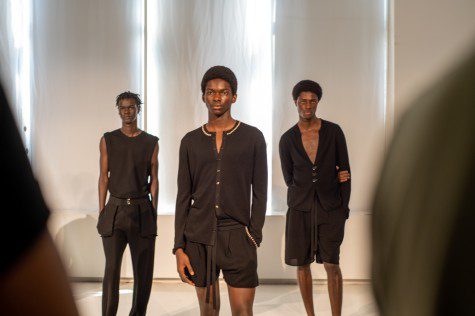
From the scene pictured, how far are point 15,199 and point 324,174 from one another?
14.5 feet

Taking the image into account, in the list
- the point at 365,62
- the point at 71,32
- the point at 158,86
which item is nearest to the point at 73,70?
the point at 71,32

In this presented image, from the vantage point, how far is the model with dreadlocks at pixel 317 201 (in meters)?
4.78

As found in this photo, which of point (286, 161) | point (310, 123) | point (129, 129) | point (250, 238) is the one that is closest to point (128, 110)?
point (129, 129)

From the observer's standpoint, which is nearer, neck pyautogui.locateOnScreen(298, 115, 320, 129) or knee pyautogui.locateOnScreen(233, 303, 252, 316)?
knee pyautogui.locateOnScreen(233, 303, 252, 316)

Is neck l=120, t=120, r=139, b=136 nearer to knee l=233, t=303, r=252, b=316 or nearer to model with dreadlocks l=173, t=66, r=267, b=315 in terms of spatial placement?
model with dreadlocks l=173, t=66, r=267, b=315

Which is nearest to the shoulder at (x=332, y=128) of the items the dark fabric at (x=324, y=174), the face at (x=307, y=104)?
the dark fabric at (x=324, y=174)

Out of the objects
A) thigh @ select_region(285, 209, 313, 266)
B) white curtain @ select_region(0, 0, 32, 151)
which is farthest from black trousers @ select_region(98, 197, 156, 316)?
white curtain @ select_region(0, 0, 32, 151)

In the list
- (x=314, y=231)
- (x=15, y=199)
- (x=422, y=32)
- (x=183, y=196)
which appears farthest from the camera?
(x=422, y=32)

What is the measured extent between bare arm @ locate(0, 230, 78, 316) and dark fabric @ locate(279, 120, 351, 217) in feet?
14.2

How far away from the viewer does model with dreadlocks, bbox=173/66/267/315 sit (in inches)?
136

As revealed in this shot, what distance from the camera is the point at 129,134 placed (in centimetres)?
499

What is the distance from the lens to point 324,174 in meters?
4.84

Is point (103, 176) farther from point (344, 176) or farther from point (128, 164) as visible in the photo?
point (344, 176)

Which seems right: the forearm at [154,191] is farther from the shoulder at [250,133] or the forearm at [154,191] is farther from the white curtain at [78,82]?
the white curtain at [78,82]
